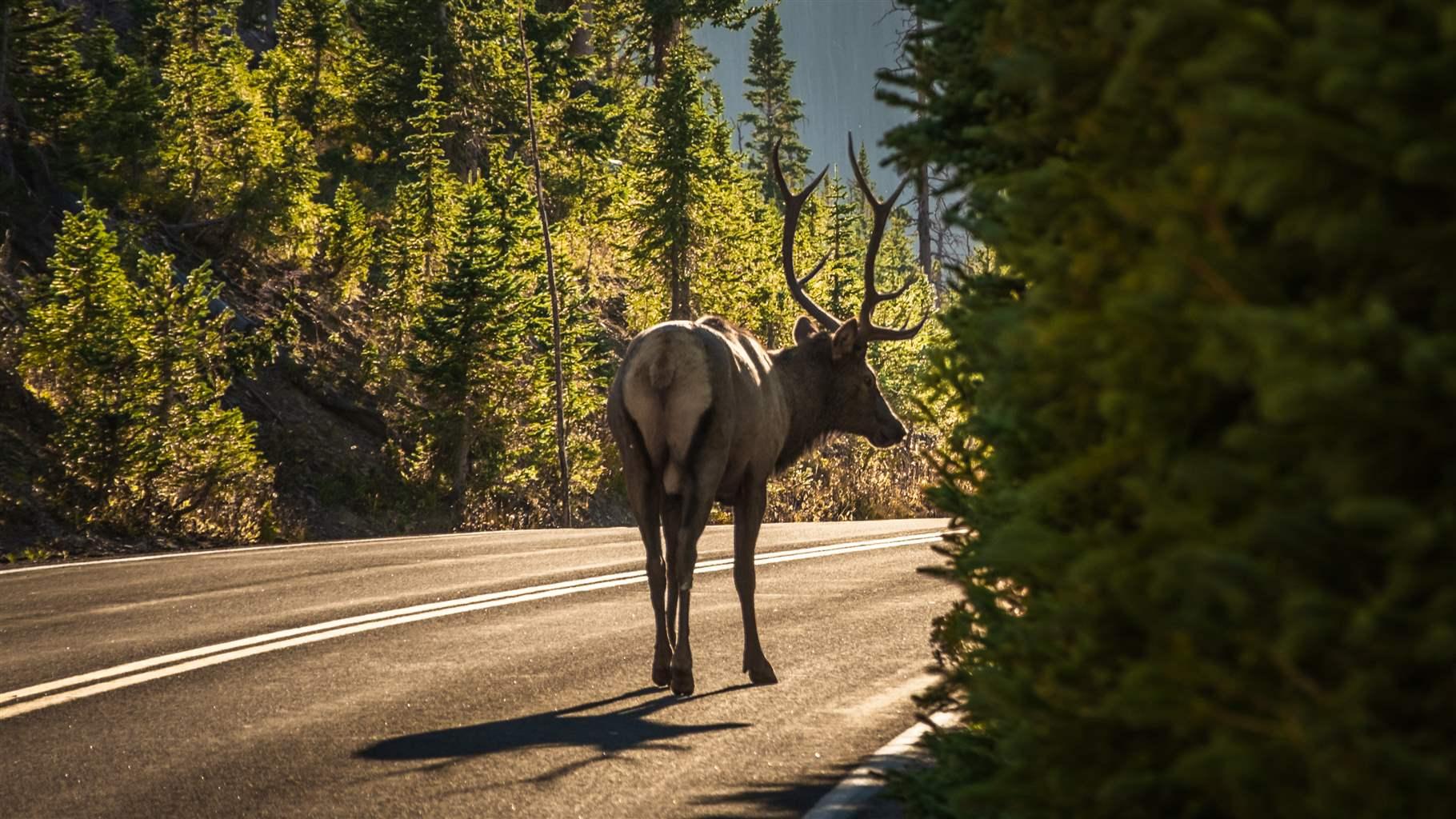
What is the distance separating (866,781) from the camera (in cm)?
568

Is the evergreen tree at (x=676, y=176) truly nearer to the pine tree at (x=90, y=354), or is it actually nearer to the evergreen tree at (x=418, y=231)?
the evergreen tree at (x=418, y=231)

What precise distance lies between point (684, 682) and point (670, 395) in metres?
1.59

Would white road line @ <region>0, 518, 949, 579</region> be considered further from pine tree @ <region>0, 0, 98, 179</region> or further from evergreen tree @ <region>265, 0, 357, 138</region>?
evergreen tree @ <region>265, 0, 357, 138</region>

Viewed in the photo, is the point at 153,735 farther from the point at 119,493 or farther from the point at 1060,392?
the point at 119,493

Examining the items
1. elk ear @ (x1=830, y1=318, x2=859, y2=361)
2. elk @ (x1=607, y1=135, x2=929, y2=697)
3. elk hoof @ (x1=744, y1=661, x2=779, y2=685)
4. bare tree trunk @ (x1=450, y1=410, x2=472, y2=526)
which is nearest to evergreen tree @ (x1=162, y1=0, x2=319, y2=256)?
bare tree trunk @ (x1=450, y1=410, x2=472, y2=526)

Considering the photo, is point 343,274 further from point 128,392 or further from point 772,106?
point 772,106

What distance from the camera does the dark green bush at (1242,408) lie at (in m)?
1.77

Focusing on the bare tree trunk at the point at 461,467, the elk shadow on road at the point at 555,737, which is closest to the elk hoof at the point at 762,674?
the elk shadow on road at the point at 555,737

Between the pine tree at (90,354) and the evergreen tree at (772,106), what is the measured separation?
56865 millimetres

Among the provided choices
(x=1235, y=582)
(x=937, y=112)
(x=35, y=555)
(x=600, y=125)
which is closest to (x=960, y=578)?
(x=937, y=112)

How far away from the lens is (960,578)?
13.4 ft

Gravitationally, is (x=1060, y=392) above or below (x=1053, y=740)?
above

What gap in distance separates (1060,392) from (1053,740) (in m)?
0.66

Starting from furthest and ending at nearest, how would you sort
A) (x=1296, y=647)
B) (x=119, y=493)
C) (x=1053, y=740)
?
(x=119, y=493) → (x=1053, y=740) → (x=1296, y=647)
